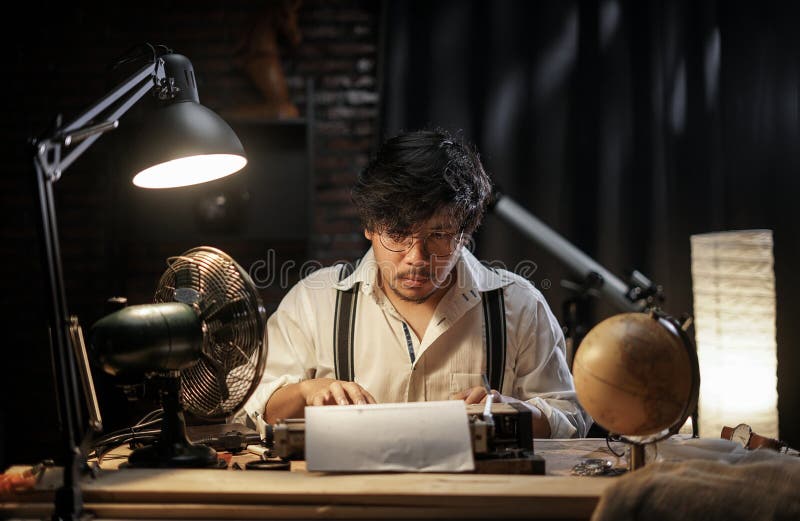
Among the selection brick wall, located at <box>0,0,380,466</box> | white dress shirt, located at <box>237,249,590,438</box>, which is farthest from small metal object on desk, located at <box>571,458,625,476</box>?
brick wall, located at <box>0,0,380,466</box>

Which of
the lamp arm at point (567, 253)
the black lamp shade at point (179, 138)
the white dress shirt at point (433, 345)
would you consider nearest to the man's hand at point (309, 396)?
the white dress shirt at point (433, 345)

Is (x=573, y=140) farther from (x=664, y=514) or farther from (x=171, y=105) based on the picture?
(x=664, y=514)

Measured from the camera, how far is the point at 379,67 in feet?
13.3

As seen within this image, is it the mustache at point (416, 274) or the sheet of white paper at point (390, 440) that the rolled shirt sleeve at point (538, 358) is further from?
the sheet of white paper at point (390, 440)

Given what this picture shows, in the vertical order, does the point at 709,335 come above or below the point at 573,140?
below

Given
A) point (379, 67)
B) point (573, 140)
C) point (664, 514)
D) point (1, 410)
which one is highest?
point (379, 67)

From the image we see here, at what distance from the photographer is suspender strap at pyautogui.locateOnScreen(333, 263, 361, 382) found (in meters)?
2.14

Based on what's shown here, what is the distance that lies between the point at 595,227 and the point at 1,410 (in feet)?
10.7

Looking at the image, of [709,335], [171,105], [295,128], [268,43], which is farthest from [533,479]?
[268,43]

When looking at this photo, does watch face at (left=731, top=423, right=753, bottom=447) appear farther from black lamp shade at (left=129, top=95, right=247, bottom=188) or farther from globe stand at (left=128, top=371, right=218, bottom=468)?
black lamp shade at (left=129, top=95, right=247, bottom=188)

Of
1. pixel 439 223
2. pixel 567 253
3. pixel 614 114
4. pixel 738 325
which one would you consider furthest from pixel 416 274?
pixel 614 114

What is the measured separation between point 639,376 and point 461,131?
7.89ft

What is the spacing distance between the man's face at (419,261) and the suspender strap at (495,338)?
15cm

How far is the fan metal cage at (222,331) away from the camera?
1.46 meters
